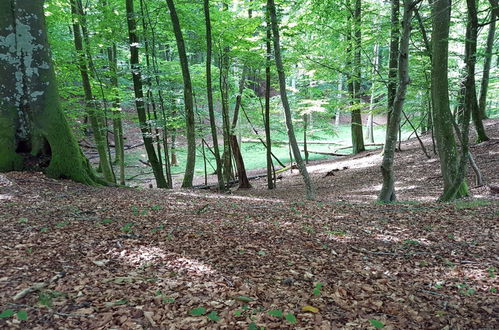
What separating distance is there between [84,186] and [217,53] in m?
6.96

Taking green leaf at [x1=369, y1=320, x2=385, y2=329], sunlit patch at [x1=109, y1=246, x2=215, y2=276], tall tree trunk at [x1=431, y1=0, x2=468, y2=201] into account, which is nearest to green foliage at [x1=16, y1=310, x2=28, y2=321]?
sunlit patch at [x1=109, y1=246, x2=215, y2=276]

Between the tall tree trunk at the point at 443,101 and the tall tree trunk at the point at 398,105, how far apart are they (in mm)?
1107

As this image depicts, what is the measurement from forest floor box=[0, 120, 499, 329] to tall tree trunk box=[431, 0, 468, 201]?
229 cm

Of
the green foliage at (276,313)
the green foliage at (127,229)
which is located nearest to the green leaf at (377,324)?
the green foliage at (276,313)

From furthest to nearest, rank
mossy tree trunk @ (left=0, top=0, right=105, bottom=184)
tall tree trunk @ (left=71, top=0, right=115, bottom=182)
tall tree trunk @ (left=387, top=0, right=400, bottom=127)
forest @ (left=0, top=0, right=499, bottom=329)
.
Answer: tall tree trunk @ (left=71, top=0, right=115, bottom=182), tall tree trunk @ (left=387, top=0, right=400, bottom=127), mossy tree trunk @ (left=0, top=0, right=105, bottom=184), forest @ (left=0, top=0, right=499, bottom=329)

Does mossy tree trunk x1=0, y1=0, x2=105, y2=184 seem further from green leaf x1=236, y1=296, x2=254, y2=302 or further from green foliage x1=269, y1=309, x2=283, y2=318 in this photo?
green foliage x1=269, y1=309, x2=283, y2=318

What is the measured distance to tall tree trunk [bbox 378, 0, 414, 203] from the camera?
22.4 ft

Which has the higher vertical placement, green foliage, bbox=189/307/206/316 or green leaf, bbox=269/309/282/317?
green foliage, bbox=189/307/206/316

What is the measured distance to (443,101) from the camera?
26.2ft

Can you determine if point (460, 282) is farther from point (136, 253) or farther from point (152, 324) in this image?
point (136, 253)

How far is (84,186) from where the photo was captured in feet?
22.6

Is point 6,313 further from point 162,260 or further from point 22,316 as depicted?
point 162,260

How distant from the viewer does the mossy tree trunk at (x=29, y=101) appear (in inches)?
244

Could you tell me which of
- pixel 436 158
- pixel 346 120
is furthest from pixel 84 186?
pixel 346 120
